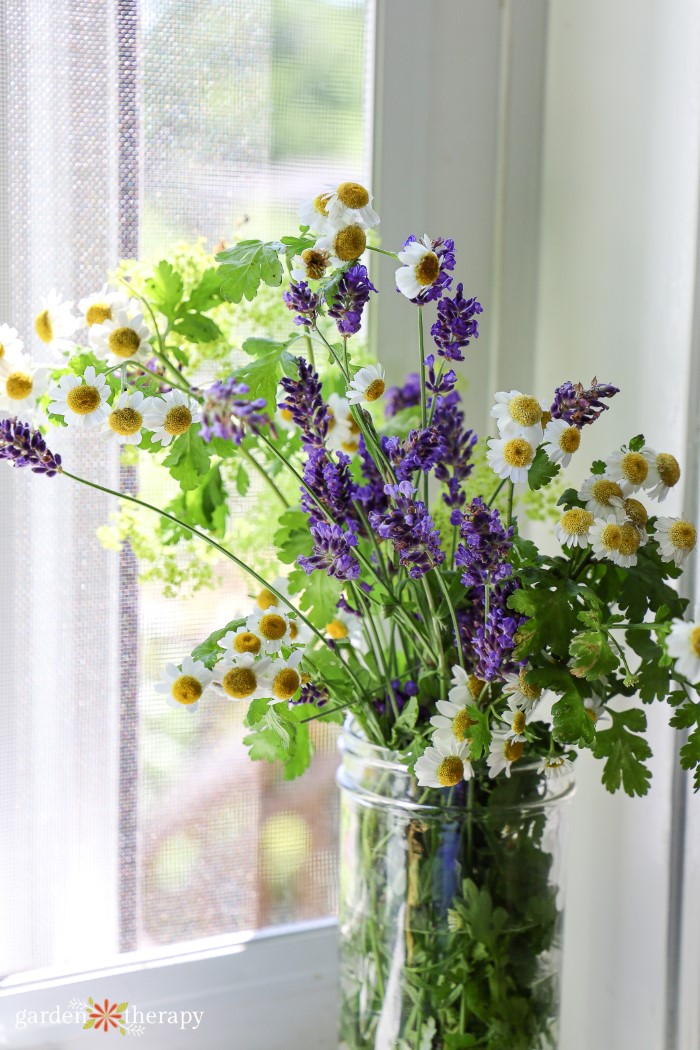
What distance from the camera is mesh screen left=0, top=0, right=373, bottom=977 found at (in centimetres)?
87

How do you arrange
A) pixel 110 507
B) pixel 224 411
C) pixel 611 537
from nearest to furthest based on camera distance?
1. pixel 224 411
2. pixel 611 537
3. pixel 110 507

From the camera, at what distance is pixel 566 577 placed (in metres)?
0.70

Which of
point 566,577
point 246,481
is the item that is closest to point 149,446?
point 246,481

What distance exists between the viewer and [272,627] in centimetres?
70

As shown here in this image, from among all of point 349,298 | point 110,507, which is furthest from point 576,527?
point 110,507

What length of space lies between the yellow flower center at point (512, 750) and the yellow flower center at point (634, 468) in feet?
0.65

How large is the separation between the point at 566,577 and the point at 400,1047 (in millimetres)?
395

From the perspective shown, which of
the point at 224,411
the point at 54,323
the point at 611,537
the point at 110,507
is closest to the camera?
the point at 224,411

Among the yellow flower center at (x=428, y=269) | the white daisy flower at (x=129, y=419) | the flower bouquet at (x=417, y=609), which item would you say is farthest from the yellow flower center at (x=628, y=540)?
the white daisy flower at (x=129, y=419)

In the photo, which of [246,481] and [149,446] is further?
[246,481]

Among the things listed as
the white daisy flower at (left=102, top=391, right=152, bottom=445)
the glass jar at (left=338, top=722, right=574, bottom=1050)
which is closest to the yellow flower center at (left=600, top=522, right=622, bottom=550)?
the glass jar at (left=338, top=722, right=574, bottom=1050)

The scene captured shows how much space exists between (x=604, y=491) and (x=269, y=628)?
25cm

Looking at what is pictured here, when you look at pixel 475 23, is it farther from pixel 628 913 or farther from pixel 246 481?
pixel 628 913

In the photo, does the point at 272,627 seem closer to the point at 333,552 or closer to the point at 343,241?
the point at 333,552
